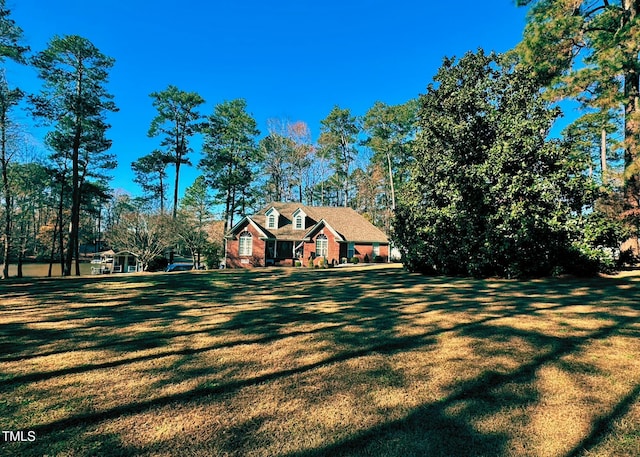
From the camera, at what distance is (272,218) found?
99.5ft

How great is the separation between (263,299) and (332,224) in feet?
73.4

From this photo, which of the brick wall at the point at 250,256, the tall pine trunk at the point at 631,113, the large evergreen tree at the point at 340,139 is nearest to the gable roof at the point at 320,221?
the brick wall at the point at 250,256

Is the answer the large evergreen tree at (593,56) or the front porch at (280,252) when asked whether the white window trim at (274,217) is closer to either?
the front porch at (280,252)

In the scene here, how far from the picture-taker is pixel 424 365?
404 centimetres

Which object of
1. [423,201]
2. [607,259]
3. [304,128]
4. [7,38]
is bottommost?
[607,259]

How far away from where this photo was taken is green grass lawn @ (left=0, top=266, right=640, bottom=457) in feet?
8.32

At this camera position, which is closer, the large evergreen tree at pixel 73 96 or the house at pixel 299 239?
the large evergreen tree at pixel 73 96

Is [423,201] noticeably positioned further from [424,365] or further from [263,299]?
[424,365]

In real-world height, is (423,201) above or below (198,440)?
above

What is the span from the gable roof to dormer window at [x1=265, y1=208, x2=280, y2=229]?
1.26ft

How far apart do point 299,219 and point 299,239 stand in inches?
85.7

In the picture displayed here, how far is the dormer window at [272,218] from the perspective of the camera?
99.3 ft

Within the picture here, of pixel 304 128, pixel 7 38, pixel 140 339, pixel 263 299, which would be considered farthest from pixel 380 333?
pixel 304 128

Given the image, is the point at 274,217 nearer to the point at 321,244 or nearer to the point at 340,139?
the point at 321,244
